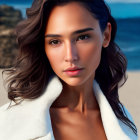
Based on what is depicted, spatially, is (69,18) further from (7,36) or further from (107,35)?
(7,36)

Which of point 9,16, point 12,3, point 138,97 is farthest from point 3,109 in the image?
point 12,3

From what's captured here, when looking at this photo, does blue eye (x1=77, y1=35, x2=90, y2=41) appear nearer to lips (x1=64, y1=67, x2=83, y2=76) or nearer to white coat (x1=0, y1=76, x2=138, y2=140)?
lips (x1=64, y1=67, x2=83, y2=76)

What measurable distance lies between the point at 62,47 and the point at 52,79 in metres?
0.25

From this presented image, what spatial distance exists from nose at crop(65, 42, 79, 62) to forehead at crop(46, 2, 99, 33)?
0.07 m

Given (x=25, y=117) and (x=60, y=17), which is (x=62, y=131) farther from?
(x=60, y=17)

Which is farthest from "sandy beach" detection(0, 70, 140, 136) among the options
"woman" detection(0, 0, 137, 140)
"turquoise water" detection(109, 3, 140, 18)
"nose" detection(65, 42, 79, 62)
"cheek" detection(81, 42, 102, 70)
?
"turquoise water" detection(109, 3, 140, 18)

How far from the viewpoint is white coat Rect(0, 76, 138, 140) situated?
1.56 meters

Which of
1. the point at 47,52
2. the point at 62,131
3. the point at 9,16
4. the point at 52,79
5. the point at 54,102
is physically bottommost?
the point at 9,16

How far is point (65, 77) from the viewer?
1.58m

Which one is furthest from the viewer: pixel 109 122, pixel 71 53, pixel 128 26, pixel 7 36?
pixel 128 26

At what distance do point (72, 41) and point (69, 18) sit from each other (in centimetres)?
11

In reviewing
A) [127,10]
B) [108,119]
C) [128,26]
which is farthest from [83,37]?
[128,26]

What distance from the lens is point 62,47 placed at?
Answer: 5.00ft

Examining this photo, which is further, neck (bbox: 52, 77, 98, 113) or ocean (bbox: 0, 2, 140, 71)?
ocean (bbox: 0, 2, 140, 71)
